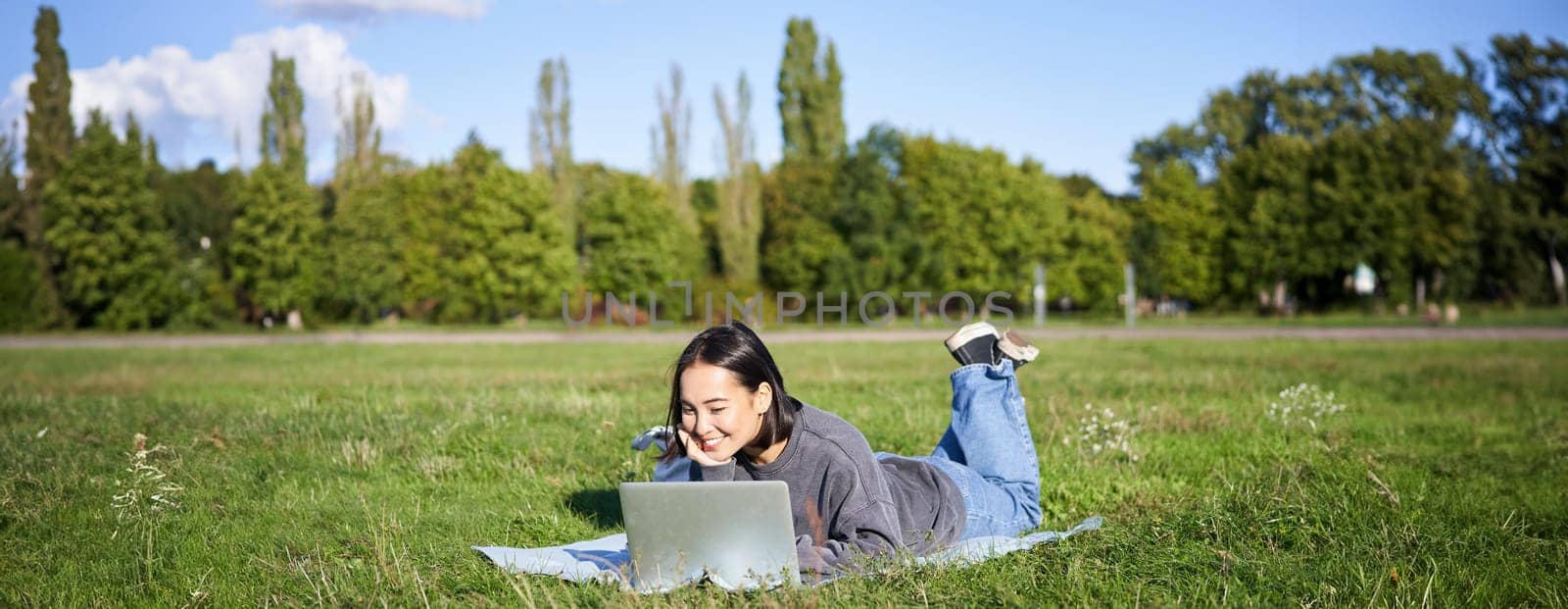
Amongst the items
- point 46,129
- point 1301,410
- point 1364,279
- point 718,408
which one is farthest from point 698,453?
point 1364,279

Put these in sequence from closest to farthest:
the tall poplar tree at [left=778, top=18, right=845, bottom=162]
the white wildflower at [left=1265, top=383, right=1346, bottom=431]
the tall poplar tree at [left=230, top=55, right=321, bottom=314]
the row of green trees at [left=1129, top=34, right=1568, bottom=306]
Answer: the white wildflower at [left=1265, top=383, right=1346, bottom=431] → the tall poplar tree at [left=230, top=55, right=321, bottom=314] → the row of green trees at [left=1129, top=34, right=1568, bottom=306] → the tall poplar tree at [left=778, top=18, right=845, bottom=162]

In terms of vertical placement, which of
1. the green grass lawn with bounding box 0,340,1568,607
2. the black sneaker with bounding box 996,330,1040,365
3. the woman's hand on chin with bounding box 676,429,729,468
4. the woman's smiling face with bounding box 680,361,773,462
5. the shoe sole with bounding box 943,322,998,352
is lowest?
the green grass lawn with bounding box 0,340,1568,607

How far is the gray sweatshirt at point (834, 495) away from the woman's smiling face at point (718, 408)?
0.42 ft

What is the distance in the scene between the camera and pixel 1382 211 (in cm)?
5050

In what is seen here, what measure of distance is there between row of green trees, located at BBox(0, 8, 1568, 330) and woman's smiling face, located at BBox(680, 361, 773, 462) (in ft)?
138

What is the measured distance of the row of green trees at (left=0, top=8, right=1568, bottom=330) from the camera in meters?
41.6

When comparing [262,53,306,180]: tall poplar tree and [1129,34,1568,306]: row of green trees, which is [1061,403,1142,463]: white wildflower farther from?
[262,53,306,180]: tall poplar tree

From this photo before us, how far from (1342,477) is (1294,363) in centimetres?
1052

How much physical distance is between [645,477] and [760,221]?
46.7m

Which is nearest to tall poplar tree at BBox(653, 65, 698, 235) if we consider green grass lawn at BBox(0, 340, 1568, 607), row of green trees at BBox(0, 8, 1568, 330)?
row of green trees at BBox(0, 8, 1568, 330)

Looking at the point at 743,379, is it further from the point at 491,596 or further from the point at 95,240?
the point at 95,240

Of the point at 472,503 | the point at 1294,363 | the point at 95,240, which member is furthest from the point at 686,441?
the point at 95,240

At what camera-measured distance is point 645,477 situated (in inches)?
250

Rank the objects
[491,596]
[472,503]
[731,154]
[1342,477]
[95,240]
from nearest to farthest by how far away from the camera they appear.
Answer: [491,596] → [472,503] → [1342,477] → [95,240] → [731,154]
